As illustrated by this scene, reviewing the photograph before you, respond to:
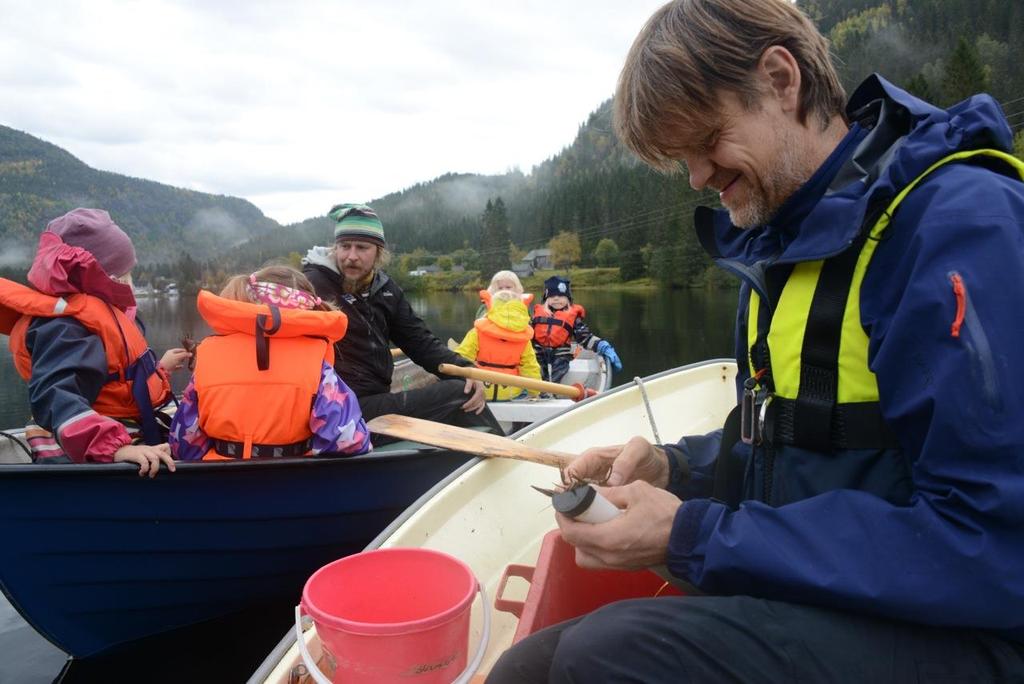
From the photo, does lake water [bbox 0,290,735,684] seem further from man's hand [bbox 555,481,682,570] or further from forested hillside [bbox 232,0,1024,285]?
forested hillside [bbox 232,0,1024,285]

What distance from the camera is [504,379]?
5.20m

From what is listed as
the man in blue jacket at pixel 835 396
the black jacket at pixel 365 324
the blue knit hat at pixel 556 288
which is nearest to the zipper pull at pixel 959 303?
the man in blue jacket at pixel 835 396

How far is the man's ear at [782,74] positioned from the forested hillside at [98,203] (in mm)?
59068

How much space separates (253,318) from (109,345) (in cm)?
90

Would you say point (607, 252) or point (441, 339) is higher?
point (607, 252)

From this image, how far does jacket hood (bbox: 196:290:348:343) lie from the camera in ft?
9.34

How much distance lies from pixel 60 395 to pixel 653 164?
2.69 metres

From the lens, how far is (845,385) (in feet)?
3.81

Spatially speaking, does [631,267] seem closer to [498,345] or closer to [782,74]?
[498,345]

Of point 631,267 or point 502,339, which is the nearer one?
point 502,339

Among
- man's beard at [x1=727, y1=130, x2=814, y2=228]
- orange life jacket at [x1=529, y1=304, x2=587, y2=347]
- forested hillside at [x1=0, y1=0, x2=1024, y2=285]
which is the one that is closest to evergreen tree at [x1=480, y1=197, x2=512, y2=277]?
forested hillside at [x1=0, y1=0, x2=1024, y2=285]

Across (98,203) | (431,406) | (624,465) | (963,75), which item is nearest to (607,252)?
(963,75)

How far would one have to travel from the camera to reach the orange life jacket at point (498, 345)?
20.0 feet

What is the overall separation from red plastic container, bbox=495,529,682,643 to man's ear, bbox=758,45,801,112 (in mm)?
1305
